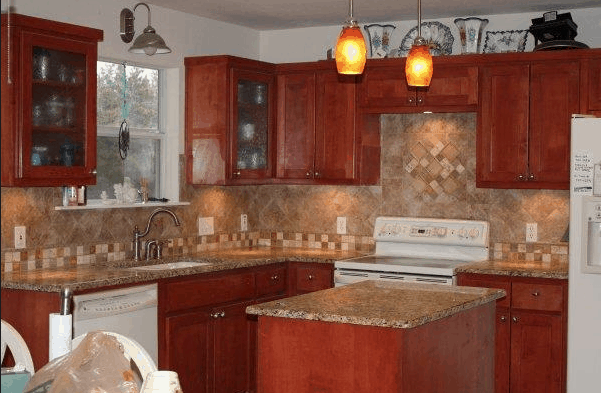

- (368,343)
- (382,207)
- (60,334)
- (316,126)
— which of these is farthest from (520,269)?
(60,334)

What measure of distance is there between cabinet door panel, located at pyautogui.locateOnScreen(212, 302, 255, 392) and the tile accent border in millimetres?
667

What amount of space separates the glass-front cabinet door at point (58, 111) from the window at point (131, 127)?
62 cm

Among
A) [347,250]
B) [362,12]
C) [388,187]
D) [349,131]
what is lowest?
[347,250]

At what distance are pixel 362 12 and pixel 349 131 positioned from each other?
32.4 inches

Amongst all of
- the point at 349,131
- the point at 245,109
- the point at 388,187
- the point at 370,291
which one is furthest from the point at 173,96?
the point at 370,291

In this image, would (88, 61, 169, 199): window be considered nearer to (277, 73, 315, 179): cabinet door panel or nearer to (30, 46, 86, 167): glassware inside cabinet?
(30, 46, 86, 167): glassware inside cabinet

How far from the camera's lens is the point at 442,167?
236 inches

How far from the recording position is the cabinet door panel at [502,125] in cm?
539

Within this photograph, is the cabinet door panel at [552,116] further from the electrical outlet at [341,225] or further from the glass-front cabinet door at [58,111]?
the glass-front cabinet door at [58,111]

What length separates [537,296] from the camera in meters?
5.05

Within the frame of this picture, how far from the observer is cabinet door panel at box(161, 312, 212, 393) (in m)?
4.81

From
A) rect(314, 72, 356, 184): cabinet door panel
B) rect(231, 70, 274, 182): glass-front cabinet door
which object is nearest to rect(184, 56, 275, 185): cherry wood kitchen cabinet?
rect(231, 70, 274, 182): glass-front cabinet door

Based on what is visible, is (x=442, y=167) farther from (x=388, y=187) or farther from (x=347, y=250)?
(x=347, y=250)

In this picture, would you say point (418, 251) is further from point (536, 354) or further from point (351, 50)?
point (351, 50)
